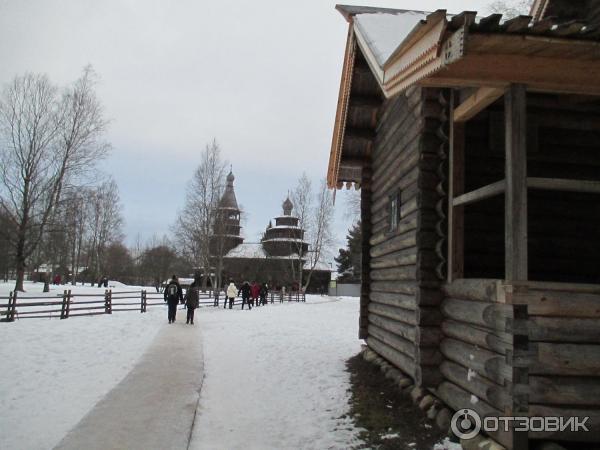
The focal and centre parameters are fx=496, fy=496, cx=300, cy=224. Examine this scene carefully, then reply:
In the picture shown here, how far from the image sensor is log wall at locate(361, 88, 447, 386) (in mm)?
6230

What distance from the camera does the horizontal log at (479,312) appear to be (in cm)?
451

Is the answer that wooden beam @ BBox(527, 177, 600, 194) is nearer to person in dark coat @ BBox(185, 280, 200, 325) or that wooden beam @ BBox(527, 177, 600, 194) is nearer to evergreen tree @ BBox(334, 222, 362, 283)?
person in dark coat @ BBox(185, 280, 200, 325)

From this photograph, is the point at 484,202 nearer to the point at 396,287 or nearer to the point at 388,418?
the point at 396,287

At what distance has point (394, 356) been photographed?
808 cm

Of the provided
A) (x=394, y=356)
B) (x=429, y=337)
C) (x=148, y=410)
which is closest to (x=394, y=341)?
(x=394, y=356)

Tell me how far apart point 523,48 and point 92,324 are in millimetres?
14869

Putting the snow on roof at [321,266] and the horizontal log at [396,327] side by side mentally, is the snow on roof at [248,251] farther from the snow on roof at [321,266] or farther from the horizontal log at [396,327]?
the horizontal log at [396,327]

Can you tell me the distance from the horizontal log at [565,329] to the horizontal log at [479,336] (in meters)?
0.28

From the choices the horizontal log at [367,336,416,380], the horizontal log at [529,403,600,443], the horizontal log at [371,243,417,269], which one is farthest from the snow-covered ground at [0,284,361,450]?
the horizontal log at [371,243,417,269]

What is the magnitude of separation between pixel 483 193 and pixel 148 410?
4.93m

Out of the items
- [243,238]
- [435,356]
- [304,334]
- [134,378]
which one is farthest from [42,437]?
[243,238]

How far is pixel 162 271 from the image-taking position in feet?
233

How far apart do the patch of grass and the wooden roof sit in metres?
3.68

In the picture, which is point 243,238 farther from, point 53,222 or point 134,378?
point 134,378
